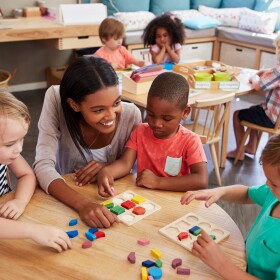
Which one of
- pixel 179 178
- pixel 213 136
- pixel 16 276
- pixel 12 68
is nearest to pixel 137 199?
pixel 179 178

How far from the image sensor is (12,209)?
1.20 metres

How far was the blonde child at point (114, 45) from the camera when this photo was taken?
10.8ft

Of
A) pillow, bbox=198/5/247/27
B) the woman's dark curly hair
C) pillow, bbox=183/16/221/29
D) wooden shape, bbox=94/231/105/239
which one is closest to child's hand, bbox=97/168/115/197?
wooden shape, bbox=94/231/105/239

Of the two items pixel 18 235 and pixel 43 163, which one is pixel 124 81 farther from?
pixel 18 235

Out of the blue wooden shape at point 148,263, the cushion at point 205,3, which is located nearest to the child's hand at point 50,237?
the blue wooden shape at point 148,263

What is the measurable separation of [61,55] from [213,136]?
284 centimetres

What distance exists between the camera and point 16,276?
3.15 ft

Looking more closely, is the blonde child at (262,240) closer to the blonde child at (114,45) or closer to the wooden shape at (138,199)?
the wooden shape at (138,199)

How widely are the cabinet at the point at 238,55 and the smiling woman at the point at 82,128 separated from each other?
419cm

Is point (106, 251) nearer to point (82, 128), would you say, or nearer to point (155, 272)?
point (155, 272)

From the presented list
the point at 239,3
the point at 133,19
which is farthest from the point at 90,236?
the point at 239,3

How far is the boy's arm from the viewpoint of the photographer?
1.39m

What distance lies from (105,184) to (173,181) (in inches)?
9.7

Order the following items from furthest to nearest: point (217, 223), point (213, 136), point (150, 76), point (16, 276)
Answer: point (213, 136) → point (150, 76) → point (217, 223) → point (16, 276)
